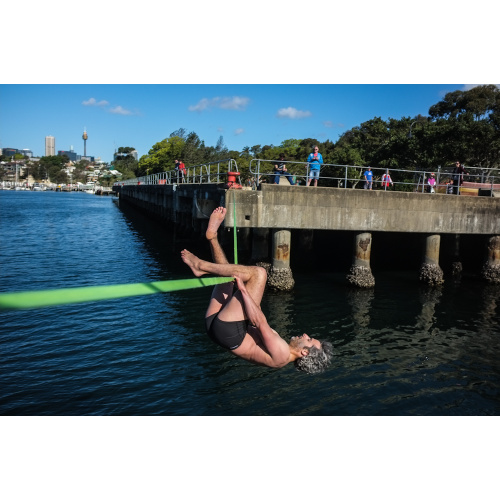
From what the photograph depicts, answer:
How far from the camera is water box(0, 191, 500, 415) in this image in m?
9.03

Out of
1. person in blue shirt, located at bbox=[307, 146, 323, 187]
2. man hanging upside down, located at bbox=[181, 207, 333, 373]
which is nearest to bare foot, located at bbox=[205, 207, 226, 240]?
man hanging upside down, located at bbox=[181, 207, 333, 373]

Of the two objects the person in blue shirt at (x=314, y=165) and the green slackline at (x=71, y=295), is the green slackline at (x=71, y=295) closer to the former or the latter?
the green slackline at (x=71, y=295)

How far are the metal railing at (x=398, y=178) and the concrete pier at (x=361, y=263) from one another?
→ 2293 millimetres

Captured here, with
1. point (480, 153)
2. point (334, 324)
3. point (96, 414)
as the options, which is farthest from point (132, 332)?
point (480, 153)

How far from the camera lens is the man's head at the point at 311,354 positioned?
564cm

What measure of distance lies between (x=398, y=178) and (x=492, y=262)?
22.0 m

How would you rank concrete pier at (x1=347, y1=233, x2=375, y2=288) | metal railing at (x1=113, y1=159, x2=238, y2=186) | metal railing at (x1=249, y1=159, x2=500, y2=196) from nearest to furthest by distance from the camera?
metal railing at (x1=249, y1=159, x2=500, y2=196) < concrete pier at (x1=347, y1=233, x2=375, y2=288) < metal railing at (x1=113, y1=159, x2=238, y2=186)

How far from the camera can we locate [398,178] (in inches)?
1628

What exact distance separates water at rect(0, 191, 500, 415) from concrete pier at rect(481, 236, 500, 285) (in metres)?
0.69

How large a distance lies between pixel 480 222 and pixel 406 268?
202 inches

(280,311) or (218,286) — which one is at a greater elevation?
(218,286)

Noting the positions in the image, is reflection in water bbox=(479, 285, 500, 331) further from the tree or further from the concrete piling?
the tree

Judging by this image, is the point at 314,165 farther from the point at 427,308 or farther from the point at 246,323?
the point at 246,323

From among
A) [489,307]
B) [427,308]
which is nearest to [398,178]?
[489,307]
